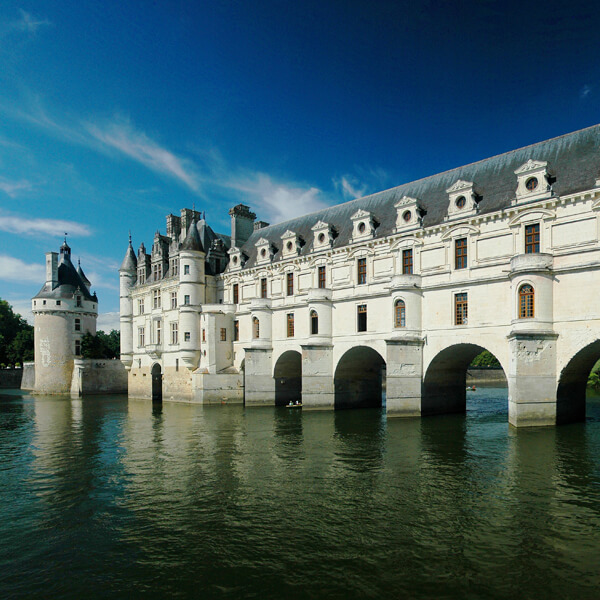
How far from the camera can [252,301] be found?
42750mm

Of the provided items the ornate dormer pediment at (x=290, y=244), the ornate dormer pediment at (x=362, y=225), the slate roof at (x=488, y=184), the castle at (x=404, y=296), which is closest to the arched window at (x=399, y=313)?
the castle at (x=404, y=296)

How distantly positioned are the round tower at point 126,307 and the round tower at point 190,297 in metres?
13.6

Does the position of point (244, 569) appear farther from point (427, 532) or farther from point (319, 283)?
point (319, 283)

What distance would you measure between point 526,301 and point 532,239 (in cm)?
379

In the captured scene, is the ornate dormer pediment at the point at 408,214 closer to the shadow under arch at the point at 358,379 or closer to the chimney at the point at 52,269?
the shadow under arch at the point at 358,379

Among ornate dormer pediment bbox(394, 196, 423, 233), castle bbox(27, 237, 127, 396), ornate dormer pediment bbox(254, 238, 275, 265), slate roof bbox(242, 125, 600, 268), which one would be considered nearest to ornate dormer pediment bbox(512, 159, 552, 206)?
slate roof bbox(242, 125, 600, 268)

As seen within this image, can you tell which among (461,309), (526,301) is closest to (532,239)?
(526,301)

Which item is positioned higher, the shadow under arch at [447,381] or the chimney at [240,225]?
the chimney at [240,225]

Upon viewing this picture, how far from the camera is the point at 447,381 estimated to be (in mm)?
34094

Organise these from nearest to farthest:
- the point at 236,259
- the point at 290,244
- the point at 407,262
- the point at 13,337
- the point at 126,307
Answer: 1. the point at 407,262
2. the point at 290,244
3. the point at 236,259
4. the point at 126,307
5. the point at 13,337

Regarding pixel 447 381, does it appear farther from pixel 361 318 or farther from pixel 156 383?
pixel 156 383

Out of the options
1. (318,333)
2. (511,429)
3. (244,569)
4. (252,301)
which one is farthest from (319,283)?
(244,569)

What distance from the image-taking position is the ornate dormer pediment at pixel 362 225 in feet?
118

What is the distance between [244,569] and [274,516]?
128 inches
